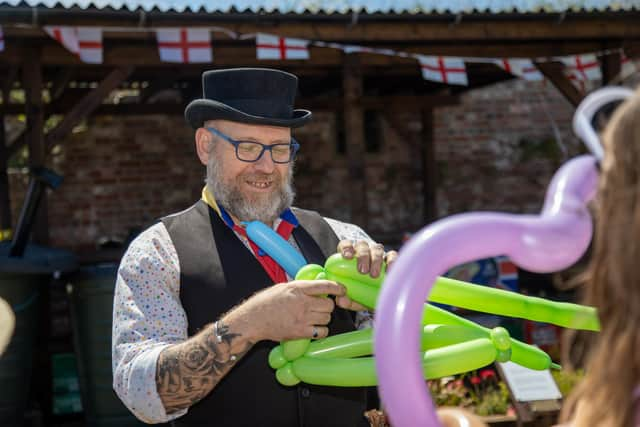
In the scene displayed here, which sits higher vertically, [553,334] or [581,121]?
[581,121]

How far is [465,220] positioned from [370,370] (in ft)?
1.70

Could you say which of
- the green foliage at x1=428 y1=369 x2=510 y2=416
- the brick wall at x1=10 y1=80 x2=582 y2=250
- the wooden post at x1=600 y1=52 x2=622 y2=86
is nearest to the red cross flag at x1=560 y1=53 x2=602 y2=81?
the wooden post at x1=600 y1=52 x2=622 y2=86

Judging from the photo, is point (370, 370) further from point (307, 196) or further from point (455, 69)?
point (307, 196)

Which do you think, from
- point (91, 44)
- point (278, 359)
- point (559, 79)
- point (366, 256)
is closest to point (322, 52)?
point (91, 44)

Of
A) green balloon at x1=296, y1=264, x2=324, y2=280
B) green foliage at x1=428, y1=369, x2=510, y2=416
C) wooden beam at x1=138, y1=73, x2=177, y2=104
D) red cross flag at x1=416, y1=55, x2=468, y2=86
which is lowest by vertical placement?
green foliage at x1=428, y1=369, x2=510, y2=416

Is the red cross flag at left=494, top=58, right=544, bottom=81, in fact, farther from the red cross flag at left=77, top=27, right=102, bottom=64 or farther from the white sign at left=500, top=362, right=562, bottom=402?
the red cross flag at left=77, top=27, right=102, bottom=64

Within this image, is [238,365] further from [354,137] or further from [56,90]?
[56,90]

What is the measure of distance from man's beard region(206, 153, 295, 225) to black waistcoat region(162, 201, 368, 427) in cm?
8

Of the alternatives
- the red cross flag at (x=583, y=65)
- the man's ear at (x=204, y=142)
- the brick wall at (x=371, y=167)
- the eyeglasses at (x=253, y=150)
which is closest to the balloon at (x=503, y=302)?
the eyeglasses at (x=253, y=150)

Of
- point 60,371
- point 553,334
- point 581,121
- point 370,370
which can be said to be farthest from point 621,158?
point 553,334

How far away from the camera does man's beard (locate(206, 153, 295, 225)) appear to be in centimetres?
221

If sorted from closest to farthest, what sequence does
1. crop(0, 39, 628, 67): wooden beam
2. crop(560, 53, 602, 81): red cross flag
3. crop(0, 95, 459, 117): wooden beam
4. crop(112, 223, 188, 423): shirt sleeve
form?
crop(112, 223, 188, 423): shirt sleeve → crop(0, 39, 628, 67): wooden beam → crop(560, 53, 602, 81): red cross flag → crop(0, 95, 459, 117): wooden beam

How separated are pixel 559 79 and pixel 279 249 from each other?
5.50 meters

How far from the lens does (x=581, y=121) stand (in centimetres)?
101
